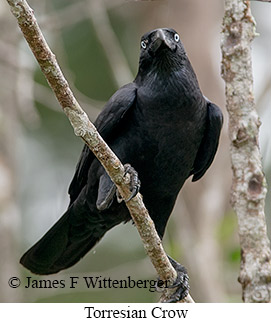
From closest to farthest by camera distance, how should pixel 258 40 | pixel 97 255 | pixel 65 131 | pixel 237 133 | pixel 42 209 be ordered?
pixel 237 133, pixel 258 40, pixel 42 209, pixel 97 255, pixel 65 131

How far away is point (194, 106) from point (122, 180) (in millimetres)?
1064

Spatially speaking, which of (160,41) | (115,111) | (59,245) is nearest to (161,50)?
(160,41)

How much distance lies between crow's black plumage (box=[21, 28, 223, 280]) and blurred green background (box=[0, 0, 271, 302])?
104 cm

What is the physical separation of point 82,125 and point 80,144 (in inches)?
270

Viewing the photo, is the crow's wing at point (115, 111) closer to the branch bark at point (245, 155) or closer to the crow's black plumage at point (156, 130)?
the crow's black plumage at point (156, 130)

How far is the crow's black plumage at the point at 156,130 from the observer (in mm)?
4332

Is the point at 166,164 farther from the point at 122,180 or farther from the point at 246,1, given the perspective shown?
the point at 246,1

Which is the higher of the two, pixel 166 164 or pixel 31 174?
pixel 166 164

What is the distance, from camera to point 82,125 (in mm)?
3354

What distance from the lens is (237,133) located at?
4.15 m

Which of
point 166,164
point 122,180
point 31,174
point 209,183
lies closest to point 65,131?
point 31,174

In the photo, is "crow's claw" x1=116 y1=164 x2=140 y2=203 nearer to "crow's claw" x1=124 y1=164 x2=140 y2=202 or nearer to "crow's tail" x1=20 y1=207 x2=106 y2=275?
"crow's claw" x1=124 y1=164 x2=140 y2=202

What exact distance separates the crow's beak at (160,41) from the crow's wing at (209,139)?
1.99ft

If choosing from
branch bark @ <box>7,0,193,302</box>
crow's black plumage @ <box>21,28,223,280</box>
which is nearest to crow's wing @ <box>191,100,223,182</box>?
crow's black plumage @ <box>21,28,223,280</box>
